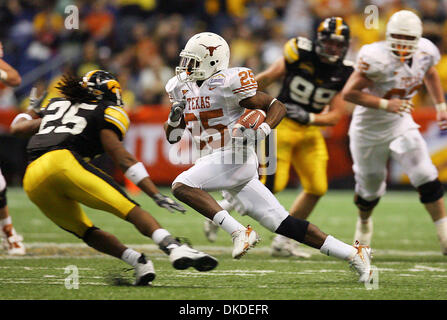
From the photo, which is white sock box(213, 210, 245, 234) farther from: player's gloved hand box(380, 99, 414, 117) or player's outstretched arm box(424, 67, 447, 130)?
player's outstretched arm box(424, 67, 447, 130)

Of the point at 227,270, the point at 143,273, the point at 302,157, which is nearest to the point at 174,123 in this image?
the point at 143,273

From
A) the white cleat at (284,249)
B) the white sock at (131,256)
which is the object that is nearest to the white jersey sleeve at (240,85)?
the white sock at (131,256)

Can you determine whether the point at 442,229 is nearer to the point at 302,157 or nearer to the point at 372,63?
the point at 302,157

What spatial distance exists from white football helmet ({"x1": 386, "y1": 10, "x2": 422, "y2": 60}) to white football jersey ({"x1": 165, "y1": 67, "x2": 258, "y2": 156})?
63.1 inches

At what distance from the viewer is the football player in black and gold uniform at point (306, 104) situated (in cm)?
588

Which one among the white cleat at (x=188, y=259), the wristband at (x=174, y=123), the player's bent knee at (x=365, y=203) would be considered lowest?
the player's bent knee at (x=365, y=203)

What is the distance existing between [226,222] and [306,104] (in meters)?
2.03

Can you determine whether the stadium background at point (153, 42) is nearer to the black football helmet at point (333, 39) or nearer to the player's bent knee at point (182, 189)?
the black football helmet at point (333, 39)

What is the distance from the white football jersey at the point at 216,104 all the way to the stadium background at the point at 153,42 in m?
6.06

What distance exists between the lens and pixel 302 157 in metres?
6.05

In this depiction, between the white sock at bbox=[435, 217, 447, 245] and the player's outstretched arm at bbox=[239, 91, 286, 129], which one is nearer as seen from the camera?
the player's outstretched arm at bbox=[239, 91, 286, 129]

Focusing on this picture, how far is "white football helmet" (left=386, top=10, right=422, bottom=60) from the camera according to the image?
5516 millimetres

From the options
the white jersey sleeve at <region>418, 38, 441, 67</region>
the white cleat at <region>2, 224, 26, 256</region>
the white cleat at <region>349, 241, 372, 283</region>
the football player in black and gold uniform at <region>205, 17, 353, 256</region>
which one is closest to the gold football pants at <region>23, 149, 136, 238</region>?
the white cleat at <region>349, 241, 372, 283</region>
